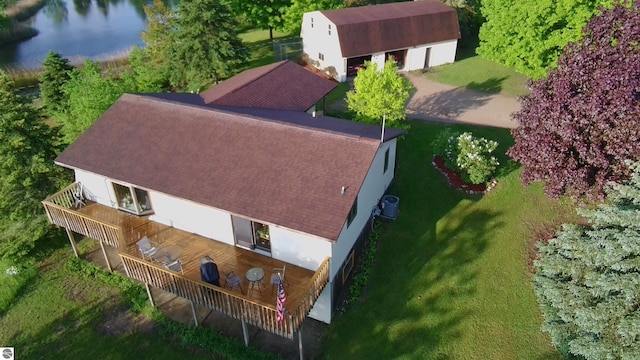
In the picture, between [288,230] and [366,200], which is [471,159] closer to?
[366,200]

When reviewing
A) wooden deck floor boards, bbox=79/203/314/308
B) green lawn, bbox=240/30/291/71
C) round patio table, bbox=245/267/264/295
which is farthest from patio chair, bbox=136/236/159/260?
green lawn, bbox=240/30/291/71

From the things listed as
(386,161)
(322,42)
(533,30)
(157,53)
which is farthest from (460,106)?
(157,53)

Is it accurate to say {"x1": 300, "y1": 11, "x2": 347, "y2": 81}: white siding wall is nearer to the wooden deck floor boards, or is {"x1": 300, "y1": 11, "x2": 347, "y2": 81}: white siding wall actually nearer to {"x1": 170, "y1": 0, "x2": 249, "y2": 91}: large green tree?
{"x1": 170, "y1": 0, "x2": 249, "y2": 91}: large green tree

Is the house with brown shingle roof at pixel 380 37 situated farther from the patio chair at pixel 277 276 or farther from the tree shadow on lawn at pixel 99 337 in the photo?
the tree shadow on lawn at pixel 99 337

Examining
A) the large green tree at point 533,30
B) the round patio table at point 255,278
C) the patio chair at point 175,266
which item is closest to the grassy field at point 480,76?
the large green tree at point 533,30

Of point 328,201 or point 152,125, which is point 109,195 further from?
point 328,201

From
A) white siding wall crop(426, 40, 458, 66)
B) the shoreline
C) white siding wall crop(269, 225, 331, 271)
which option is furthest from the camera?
the shoreline
